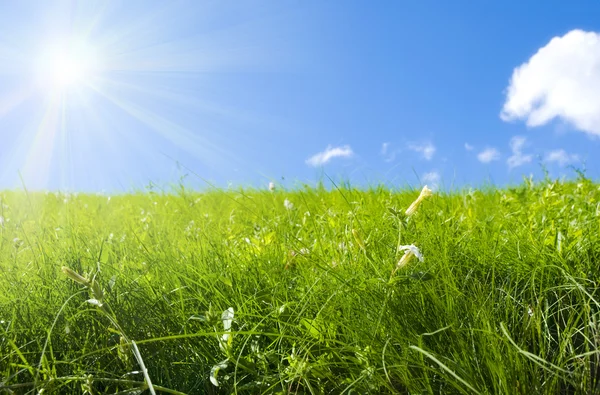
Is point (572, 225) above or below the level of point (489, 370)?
above

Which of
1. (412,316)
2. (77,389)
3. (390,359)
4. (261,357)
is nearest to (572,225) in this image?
(412,316)

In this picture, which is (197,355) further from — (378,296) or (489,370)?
(489,370)

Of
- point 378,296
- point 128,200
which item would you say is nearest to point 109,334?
point 378,296

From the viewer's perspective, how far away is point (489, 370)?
1.58 m

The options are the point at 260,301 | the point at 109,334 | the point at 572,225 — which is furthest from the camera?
the point at 572,225

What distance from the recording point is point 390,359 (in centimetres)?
166

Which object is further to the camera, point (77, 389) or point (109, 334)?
point (109, 334)

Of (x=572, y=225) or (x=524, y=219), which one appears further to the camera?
(x=524, y=219)

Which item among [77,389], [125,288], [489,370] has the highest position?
[125,288]

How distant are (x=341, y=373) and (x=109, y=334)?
88 cm

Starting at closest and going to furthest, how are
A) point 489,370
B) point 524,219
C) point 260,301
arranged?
point 489,370
point 260,301
point 524,219

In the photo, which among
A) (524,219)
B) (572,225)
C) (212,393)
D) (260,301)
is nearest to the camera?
(212,393)

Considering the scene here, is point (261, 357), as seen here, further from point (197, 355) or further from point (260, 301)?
point (260, 301)

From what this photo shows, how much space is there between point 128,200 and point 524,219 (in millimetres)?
5475
